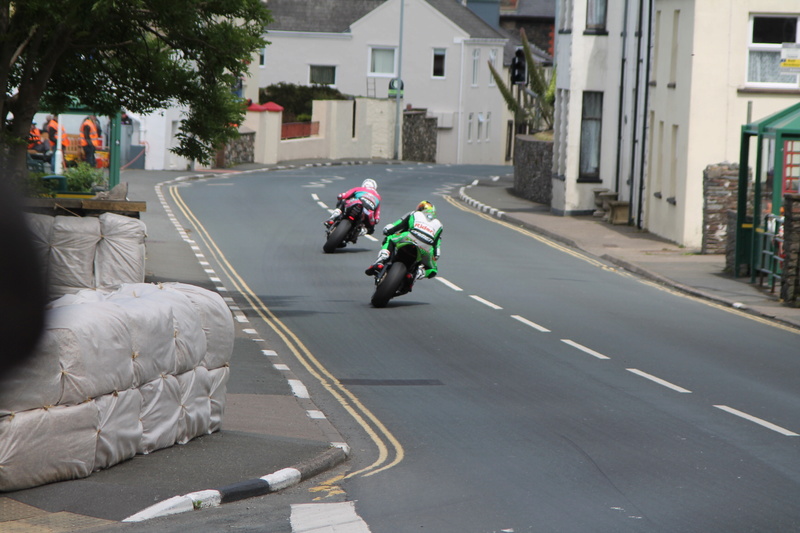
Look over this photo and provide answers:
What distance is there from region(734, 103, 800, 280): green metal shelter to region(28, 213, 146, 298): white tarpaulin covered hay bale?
11.2 m

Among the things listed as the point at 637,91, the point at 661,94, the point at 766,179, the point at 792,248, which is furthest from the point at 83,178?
the point at 792,248

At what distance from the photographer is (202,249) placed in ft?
79.6

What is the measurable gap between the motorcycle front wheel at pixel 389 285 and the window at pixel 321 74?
192 ft

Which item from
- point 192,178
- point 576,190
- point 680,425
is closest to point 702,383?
point 680,425

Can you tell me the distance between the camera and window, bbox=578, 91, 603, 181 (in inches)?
1390

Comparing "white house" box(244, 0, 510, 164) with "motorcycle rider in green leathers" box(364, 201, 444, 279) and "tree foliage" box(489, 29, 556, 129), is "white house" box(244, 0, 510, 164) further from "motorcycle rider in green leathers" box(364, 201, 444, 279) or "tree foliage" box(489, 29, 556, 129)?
"motorcycle rider in green leathers" box(364, 201, 444, 279)

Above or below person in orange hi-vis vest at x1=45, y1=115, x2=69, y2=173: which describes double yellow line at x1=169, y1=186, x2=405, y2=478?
below

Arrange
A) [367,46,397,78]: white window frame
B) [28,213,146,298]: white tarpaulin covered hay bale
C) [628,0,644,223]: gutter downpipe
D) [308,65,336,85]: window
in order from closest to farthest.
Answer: [28,213,146,298]: white tarpaulin covered hay bale → [628,0,644,223]: gutter downpipe → [367,46,397,78]: white window frame → [308,65,336,85]: window

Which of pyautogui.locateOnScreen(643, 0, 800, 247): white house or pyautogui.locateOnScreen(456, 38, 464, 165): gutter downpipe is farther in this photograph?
pyautogui.locateOnScreen(456, 38, 464, 165): gutter downpipe

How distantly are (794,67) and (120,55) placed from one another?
10805 mm

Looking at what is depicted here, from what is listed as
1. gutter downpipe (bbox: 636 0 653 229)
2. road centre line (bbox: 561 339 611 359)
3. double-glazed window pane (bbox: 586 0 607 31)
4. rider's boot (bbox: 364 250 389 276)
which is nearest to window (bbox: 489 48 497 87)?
double-glazed window pane (bbox: 586 0 607 31)

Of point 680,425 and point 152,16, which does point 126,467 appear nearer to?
point 680,425

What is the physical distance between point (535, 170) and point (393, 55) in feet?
116

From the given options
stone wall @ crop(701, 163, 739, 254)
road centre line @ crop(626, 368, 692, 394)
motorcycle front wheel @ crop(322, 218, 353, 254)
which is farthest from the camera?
stone wall @ crop(701, 163, 739, 254)
